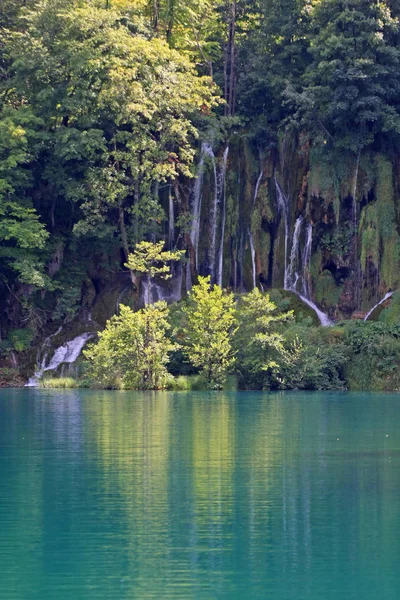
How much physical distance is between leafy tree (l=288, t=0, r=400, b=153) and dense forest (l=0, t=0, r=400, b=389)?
0.09 meters

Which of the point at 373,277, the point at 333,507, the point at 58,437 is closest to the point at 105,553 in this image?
the point at 333,507

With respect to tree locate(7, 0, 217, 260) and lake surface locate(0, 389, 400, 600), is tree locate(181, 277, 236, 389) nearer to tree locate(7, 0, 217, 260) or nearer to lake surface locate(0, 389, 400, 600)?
tree locate(7, 0, 217, 260)

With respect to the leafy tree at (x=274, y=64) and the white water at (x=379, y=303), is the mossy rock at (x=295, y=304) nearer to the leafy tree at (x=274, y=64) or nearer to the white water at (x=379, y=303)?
the white water at (x=379, y=303)

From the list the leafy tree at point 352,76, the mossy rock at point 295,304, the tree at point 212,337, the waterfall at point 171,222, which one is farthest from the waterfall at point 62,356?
the leafy tree at point 352,76

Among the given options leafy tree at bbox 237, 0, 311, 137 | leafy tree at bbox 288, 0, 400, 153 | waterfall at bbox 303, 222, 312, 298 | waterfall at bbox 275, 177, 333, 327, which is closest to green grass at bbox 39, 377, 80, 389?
waterfall at bbox 275, 177, 333, 327

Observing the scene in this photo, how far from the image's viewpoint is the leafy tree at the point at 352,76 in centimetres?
4425

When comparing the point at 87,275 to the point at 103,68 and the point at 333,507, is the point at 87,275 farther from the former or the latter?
the point at 333,507

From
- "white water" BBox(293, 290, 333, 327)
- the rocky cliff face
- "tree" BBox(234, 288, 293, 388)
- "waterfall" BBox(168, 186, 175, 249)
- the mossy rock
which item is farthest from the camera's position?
"waterfall" BBox(168, 186, 175, 249)

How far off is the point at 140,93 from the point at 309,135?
23.6ft

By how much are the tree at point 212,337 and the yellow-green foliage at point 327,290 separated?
7.95 meters

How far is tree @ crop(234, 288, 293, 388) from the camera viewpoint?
3822 centimetres

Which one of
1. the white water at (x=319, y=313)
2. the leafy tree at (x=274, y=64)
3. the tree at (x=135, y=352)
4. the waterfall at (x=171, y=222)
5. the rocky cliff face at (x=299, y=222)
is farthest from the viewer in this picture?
the waterfall at (x=171, y=222)

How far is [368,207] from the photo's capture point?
45.7 m

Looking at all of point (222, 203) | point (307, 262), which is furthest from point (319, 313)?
point (222, 203)
